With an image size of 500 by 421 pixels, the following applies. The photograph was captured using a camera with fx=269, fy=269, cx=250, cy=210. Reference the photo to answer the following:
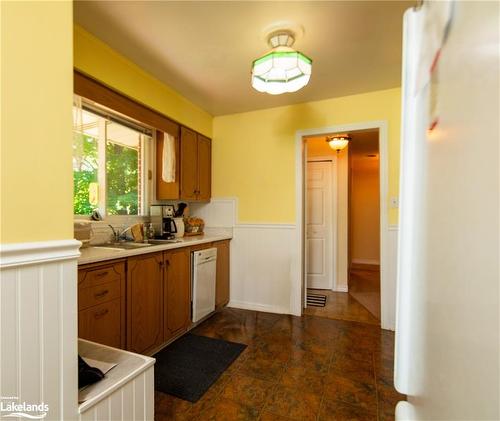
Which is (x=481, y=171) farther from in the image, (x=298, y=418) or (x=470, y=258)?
(x=298, y=418)

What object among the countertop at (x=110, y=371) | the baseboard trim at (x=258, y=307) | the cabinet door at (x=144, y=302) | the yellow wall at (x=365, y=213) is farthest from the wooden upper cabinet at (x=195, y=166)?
the yellow wall at (x=365, y=213)

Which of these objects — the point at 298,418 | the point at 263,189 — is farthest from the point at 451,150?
the point at 263,189

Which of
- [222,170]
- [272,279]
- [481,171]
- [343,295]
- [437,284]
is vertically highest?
[222,170]

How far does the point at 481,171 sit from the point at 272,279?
2952 millimetres

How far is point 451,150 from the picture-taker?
437 mm

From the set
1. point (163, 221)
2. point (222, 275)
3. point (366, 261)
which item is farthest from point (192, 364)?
point (366, 261)

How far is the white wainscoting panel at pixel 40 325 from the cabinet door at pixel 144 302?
0.99 m

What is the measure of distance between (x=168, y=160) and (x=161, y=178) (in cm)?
27

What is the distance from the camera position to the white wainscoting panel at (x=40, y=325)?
0.78m

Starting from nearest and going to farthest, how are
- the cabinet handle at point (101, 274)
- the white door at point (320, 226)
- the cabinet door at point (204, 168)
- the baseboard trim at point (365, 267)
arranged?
the cabinet handle at point (101, 274) → the cabinet door at point (204, 168) → the white door at point (320, 226) → the baseboard trim at point (365, 267)

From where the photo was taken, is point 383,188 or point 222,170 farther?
point 222,170

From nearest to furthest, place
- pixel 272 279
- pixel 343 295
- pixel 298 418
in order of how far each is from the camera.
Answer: pixel 298 418 < pixel 272 279 < pixel 343 295

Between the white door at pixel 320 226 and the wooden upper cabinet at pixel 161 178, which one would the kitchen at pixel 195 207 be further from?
the white door at pixel 320 226

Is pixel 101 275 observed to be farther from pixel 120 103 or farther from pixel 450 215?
pixel 450 215
